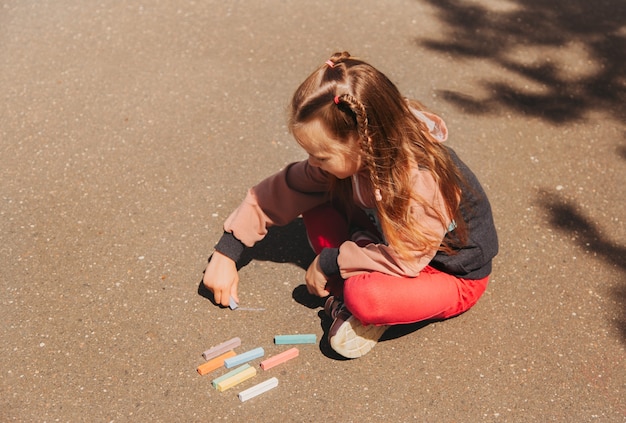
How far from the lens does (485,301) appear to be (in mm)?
3285

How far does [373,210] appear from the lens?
3.07 m

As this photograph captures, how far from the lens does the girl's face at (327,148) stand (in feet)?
8.74

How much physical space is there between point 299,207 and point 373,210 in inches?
13.2

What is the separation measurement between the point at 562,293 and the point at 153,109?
7.51 ft

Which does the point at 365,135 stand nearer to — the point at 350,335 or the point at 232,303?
the point at 350,335

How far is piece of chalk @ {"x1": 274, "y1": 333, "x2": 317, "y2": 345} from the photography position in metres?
3.05

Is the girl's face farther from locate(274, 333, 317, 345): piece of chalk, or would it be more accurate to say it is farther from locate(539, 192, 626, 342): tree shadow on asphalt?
locate(539, 192, 626, 342): tree shadow on asphalt

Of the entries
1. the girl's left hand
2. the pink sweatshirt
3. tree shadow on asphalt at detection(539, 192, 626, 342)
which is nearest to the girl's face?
the pink sweatshirt

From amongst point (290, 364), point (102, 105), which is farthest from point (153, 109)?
point (290, 364)

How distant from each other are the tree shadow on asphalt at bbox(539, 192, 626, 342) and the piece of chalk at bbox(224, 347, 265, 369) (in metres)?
1.51

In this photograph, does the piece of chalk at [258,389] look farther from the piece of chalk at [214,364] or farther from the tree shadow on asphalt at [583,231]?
the tree shadow on asphalt at [583,231]

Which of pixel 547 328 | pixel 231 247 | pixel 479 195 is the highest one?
pixel 479 195

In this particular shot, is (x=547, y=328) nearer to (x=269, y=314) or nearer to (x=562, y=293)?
(x=562, y=293)

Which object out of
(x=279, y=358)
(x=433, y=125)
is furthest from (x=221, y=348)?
(x=433, y=125)
